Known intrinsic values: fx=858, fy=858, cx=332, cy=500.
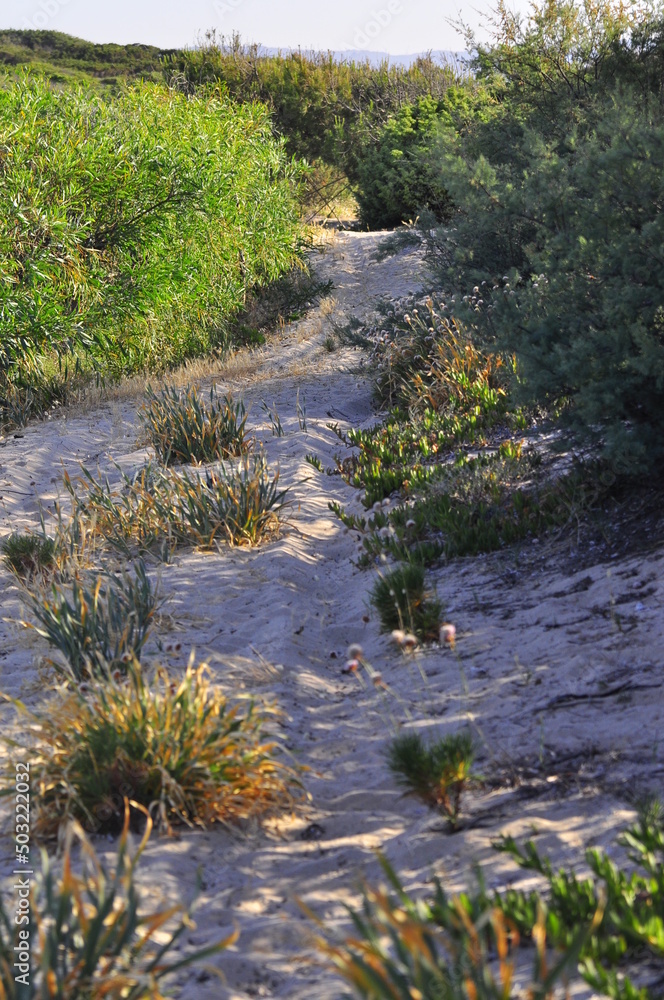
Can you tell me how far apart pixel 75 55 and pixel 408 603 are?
41.1 metres

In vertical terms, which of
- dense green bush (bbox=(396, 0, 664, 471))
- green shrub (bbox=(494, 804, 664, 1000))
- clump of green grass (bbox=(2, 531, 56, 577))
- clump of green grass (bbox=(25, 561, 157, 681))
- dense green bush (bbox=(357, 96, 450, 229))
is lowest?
clump of green grass (bbox=(2, 531, 56, 577))

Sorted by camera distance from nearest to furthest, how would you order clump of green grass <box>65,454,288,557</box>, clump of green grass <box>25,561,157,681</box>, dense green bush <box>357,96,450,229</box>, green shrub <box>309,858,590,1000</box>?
green shrub <box>309,858,590,1000</box>
clump of green grass <box>25,561,157,681</box>
clump of green grass <box>65,454,288,557</box>
dense green bush <box>357,96,450,229</box>

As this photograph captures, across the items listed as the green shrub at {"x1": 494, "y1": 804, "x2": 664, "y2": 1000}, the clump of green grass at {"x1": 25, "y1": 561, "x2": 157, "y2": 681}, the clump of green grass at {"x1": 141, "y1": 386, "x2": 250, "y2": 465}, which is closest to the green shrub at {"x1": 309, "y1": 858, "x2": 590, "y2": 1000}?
the green shrub at {"x1": 494, "y1": 804, "x2": 664, "y2": 1000}

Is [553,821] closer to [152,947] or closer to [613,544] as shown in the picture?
[152,947]

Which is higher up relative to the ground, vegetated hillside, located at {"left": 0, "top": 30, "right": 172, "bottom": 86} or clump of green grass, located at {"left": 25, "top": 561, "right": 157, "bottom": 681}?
vegetated hillside, located at {"left": 0, "top": 30, "right": 172, "bottom": 86}

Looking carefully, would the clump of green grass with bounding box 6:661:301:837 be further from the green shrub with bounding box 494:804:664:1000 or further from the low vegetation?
the green shrub with bounding box 494:804:664:1000

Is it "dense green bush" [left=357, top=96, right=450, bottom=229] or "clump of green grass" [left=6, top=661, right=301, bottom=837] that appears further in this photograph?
"dense green bush" [left=357, top=96, right=450, bottom=229]

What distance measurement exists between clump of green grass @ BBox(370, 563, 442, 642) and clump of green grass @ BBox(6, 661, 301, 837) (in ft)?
4.04

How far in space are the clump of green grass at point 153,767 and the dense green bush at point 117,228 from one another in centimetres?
654

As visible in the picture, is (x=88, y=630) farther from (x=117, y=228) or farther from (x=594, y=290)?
(x=117, y=228)

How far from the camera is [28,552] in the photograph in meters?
5.11

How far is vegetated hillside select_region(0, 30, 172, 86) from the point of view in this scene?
3403 centimetres

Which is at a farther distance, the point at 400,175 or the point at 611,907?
the point at 400,175

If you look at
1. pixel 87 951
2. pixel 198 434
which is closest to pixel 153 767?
pixel 87 951
